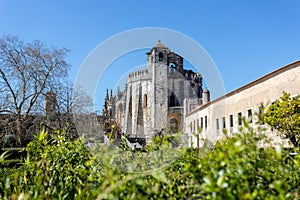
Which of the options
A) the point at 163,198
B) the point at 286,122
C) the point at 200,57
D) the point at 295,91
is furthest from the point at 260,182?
the point at 295,91

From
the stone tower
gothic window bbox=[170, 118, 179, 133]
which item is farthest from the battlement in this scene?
gothic window bbox=[170, 118, 179, 133]

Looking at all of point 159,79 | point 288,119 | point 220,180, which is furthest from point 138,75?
point 288,119

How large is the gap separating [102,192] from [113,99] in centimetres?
324

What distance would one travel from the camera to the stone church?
443cm

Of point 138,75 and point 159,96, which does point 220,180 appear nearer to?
point 138,75

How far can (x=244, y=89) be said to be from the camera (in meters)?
16.3

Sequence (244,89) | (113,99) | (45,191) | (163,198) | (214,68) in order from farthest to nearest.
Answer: (244,89)
(113,99)
(214,68)
(45,191)
(163,198)

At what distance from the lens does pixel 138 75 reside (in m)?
4.71

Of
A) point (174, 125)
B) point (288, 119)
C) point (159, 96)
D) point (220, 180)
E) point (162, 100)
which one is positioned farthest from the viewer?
point (288, 119)

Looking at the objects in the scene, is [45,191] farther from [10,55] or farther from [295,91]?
[10,55]

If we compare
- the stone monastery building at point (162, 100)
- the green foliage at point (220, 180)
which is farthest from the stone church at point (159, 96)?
the green foliage at point (220, 180)

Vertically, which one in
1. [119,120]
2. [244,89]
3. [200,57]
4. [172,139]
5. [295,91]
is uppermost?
[244,89]

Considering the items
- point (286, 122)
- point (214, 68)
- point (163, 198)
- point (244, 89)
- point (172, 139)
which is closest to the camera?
point (163, 198)

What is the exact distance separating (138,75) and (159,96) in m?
0.81
